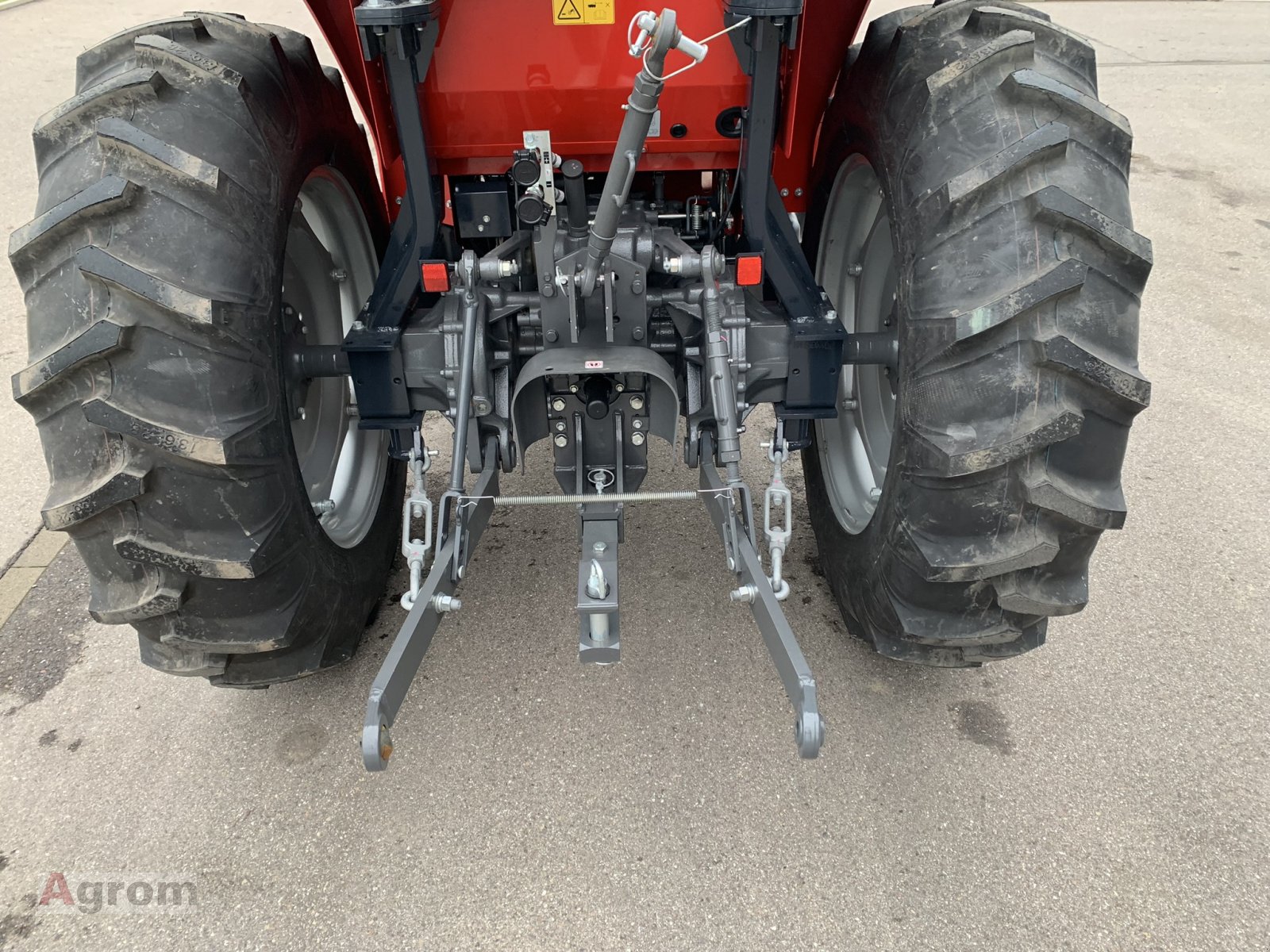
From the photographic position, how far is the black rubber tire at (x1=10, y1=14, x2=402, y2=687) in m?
1.66

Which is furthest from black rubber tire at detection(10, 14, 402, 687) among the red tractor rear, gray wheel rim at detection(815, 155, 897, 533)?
gray wheel rim at detection(815, 155, 897, 533)

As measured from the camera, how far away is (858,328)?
284 cm

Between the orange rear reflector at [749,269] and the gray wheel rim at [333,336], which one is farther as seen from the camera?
the gray wheel rim at [333,336]

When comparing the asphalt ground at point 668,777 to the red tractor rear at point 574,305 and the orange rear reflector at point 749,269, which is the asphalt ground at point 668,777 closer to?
the red tractor rear at point 574,305

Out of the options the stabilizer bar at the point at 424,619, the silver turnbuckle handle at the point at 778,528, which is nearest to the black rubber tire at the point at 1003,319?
the silver turnbuckle handle at the point at 778,528

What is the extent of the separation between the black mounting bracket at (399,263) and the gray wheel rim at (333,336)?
10.6 inches

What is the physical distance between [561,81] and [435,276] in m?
0.57

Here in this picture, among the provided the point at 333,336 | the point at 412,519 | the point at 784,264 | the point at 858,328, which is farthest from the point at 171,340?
the point at 858,328

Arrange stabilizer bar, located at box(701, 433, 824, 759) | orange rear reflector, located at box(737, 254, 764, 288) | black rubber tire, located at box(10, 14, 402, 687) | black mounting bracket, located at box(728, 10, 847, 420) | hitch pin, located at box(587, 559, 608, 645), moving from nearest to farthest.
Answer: stabilizer bar, located at box(701, 433, 824, 759), black rubber tire, located at box(10, 14, 402, 687), hitch pin, located at box(587, 559, 608, 645), black mounting bracket, located at box(728, 10, 847, 420), orange rear reflector, located at box(737, 254, 764, 288)

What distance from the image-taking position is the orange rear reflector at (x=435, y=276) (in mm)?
2221

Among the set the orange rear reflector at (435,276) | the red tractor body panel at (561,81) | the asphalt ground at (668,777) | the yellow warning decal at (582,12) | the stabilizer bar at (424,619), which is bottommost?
the asphalt ground at (668,777)

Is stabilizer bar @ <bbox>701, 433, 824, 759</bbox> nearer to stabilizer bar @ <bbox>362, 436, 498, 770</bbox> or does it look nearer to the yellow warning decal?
stabilizer bar @ <bbox>362, 436, 498, 770</bbox>

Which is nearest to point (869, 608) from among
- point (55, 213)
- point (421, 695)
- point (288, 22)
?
point (421, 695)

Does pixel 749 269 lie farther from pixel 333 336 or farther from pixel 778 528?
pixel 333 336
